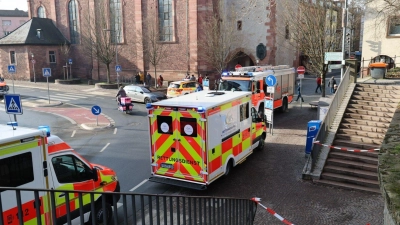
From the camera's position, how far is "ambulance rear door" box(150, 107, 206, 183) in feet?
33.3

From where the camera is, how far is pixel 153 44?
37.6 m

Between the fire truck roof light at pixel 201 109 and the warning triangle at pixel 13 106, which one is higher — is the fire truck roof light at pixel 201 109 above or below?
above

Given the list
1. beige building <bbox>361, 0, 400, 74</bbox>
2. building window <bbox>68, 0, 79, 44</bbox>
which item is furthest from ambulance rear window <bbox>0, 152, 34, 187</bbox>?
building window <bbox>68, 0, 79, 44</bbox>

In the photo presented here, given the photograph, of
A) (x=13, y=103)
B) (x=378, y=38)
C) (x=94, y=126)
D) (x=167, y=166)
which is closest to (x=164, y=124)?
(x=167, y=166)

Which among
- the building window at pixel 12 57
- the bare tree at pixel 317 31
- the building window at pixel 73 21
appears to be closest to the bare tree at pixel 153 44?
the building window at pixel 73 21

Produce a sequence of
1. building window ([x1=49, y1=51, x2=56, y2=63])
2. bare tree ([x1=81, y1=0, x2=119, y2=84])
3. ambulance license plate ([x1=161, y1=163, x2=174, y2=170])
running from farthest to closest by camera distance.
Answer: building window ([x1=49, y1=51, x2=56, y2=63]), bare tree ([x1=81, y1=0, x2=119, y2=84]), ambulance license plate ([x1=161, y1=163, x2=174, y2=170])

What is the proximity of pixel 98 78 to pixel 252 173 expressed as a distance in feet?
118

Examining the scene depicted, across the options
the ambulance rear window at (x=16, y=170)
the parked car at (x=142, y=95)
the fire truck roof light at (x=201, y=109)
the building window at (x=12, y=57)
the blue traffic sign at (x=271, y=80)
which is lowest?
the parked car at (x=142, y=95)

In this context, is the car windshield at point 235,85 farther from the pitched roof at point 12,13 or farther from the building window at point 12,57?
the pitched roof at point 12,13

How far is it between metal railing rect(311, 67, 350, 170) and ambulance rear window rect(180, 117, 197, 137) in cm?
411

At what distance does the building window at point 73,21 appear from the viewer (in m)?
46.1

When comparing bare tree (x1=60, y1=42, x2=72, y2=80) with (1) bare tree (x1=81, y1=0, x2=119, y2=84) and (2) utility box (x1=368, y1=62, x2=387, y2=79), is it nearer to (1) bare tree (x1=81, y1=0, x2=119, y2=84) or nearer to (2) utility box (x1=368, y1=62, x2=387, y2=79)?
(1) bare tree (x1=81, y1=0, x2=119, y2=84)

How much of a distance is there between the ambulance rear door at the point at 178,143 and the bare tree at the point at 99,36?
28.0m

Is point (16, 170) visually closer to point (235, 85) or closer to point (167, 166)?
point (167, 166)
